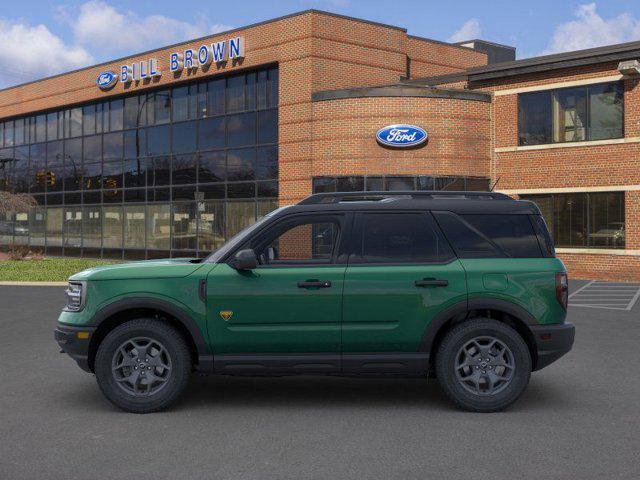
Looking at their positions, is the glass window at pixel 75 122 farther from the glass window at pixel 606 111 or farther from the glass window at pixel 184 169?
the glass window at pixel 606 111

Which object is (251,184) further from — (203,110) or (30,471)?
(30,471)

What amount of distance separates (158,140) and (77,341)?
87.5 feet

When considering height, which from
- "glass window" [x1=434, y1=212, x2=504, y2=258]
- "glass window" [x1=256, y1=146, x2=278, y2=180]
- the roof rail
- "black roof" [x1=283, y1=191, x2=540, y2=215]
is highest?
"glass window" [x1=256, y1=146, x2=278, y2=180]

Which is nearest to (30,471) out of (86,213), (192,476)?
(192,476)

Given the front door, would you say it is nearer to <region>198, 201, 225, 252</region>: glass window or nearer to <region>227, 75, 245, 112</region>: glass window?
<region>227, 75, 245, 112</region>: glass window

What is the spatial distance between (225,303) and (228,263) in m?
0.37

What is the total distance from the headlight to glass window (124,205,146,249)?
26.8 m

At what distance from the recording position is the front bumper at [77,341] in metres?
6.59

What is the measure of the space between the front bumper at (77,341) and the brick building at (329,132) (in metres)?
18.8

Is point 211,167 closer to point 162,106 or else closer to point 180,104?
point 180,104

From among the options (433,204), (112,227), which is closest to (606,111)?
(433,204)

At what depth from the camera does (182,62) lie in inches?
1195

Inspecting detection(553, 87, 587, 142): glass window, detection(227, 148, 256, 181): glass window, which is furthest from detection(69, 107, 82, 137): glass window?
detection(553, 87, 587, 142): glass window

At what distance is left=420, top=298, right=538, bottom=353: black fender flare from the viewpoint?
655cm
